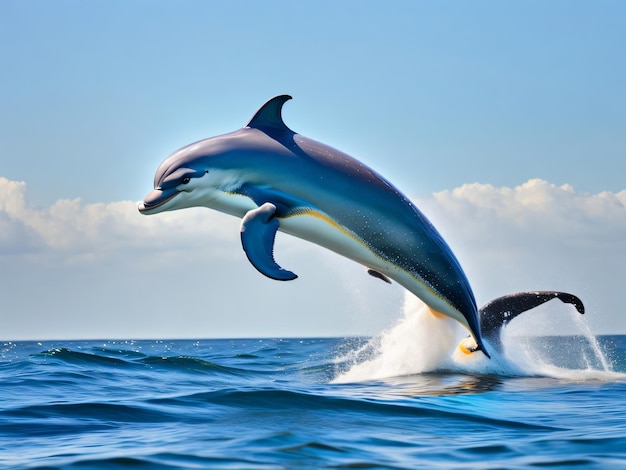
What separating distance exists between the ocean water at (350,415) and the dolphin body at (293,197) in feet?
6.28

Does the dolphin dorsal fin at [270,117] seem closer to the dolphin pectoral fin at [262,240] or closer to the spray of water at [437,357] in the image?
the dolphin pectoral fin at [262,240]

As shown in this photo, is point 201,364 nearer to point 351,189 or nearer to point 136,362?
point 136,362

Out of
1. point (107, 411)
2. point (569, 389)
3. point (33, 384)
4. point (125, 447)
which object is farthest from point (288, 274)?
point (33, 384)

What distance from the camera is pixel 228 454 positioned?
23.6 ft

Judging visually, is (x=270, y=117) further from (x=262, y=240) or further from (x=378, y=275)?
(x=378, y=275)

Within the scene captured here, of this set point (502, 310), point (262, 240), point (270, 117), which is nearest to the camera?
point (262, 240)

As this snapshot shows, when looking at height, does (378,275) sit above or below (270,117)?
below

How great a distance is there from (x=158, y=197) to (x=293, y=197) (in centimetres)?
173

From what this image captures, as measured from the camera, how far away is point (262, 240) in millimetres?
10688

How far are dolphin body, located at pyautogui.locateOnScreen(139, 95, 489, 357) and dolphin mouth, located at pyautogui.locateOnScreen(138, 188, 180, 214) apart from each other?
0.01m

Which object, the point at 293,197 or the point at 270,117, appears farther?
the point at 270,117

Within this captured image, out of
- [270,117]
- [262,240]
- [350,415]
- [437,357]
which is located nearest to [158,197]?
[262,240]

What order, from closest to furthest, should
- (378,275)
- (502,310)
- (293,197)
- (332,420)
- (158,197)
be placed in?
(332,420), (158,197), (293,197), (378,275), (502,310)

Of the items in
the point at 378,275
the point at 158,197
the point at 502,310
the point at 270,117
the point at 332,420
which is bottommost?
the point at 332,420
